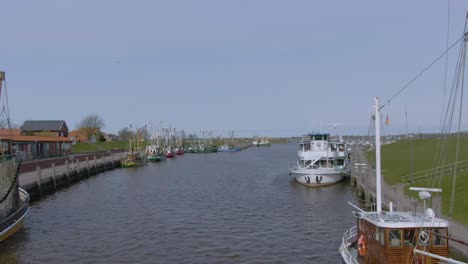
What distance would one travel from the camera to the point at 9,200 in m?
30.0

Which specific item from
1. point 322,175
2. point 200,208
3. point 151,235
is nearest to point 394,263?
point 151,235

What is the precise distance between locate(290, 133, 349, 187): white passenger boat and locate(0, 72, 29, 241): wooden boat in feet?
110

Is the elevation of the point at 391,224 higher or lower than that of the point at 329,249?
higher

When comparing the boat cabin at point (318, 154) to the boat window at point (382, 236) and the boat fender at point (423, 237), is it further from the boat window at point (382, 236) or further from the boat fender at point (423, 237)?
the boat fender at point (423, 237)

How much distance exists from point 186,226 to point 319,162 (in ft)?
95.8

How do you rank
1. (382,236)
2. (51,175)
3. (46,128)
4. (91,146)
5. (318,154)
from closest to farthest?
(382,236) → (51,175) → (318,154) → (46,128) → (91,146)

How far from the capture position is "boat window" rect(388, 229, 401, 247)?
1705 cm

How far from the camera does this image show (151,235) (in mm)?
30688

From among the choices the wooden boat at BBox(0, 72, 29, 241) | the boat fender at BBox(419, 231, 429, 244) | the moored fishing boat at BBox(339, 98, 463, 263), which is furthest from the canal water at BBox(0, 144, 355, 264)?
the boat fender at BBox(419, 231, 429, 244)

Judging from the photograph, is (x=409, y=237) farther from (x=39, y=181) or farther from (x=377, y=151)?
(x=39, y=181)

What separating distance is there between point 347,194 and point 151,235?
2591 centimetres

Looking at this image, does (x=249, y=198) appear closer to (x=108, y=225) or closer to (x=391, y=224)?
(x=108, y=225)

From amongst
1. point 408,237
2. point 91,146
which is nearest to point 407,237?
point 408,237

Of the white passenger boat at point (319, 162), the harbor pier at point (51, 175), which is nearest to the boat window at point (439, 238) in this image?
the harbor pier at point (51, 175)
